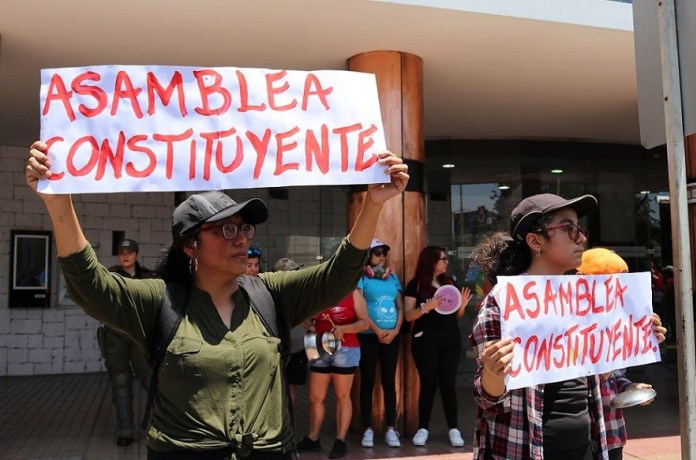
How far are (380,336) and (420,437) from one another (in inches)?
42.7

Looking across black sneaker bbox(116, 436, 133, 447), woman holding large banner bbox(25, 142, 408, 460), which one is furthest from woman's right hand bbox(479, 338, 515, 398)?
black sneaker bbox(116, 436, 133, 447)

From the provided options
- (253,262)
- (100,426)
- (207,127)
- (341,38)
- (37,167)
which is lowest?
(100,426)

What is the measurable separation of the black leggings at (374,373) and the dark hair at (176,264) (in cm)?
415

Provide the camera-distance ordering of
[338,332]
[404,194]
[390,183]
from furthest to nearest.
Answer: [404,194], [338,332], [390,183]

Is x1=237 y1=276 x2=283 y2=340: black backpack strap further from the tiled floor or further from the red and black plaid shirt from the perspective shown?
the tiled floor

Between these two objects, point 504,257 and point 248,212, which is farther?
point 504,257

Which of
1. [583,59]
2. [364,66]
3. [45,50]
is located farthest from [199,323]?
[583,59]

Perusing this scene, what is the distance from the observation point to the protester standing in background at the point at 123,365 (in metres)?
6.41

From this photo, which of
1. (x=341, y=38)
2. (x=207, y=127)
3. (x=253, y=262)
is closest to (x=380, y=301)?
(x=253, y=262)

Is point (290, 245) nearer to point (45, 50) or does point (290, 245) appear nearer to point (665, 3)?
point (45, 50)

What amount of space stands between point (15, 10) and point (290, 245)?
22.3 ft

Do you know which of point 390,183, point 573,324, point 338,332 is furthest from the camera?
point 338,332

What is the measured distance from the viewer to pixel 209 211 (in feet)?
7.75

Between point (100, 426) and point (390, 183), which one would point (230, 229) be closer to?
point (390, 183)
